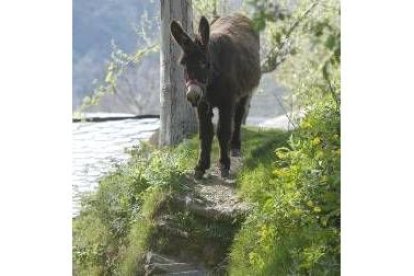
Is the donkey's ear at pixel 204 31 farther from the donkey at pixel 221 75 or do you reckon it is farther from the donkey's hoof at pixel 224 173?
the donkey's hoof at pixel 224 173

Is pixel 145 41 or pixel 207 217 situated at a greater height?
pixel 145 41

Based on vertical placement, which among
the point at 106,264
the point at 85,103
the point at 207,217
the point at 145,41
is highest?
the point at 145,41

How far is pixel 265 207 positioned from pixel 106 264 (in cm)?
90

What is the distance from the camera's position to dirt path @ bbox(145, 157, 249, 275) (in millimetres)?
3467

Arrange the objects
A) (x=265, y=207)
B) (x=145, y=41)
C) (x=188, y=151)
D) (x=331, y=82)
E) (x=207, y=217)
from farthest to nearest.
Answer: (x=145, y=41) → (x=188, y=151) → (x=207, y=217) → (x=265, y=207) → (x=331, y=82)

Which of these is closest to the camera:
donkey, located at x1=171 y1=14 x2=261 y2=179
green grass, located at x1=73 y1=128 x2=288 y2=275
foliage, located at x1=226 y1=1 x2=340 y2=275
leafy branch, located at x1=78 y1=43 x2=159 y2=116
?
foliage, located at x1=226 y1=1 x2=340 y2=275

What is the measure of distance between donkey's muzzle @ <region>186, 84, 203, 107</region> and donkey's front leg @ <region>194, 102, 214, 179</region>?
32cm

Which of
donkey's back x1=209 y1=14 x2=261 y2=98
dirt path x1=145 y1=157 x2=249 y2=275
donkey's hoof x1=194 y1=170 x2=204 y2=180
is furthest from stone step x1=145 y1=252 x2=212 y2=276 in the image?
donkey's back x1=209 y1=14 x2=261 y2=98

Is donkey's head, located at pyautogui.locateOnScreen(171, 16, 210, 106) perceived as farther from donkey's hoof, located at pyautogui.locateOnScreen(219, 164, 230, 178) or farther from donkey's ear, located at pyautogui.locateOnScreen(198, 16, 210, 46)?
donkey's hoof, located at pyautogui.locateOnScreen(219, 164, 230, 178)

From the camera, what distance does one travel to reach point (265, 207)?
3.20 m

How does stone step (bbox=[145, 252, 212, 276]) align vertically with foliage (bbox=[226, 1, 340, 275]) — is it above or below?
below

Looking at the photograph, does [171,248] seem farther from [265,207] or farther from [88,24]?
[88,24]
